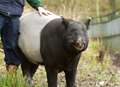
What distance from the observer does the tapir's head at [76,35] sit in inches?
252

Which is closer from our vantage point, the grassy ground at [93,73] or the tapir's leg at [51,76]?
the tapir's leg at [51,76]

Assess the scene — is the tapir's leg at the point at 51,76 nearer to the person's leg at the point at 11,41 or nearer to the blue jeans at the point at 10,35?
the person's leg at the point at 11,41

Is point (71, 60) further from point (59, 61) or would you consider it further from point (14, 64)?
point (14, 64)

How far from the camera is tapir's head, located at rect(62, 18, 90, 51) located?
21.0 feet

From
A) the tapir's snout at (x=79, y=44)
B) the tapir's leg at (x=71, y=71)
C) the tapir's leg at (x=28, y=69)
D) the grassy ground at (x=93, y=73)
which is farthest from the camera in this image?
the grassy ground at (x=93, y=73)

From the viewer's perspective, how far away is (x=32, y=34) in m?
7.13

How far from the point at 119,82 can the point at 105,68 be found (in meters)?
0.84

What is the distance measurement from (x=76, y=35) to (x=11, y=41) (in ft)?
3.83

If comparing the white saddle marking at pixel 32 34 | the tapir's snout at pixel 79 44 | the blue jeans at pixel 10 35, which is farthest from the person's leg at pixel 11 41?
the tapir's snout at pixel 79 44

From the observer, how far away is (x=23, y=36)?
23.9 feet

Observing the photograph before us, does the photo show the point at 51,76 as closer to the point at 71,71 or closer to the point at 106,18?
the point at 71,71

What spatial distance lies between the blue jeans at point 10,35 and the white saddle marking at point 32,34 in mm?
108

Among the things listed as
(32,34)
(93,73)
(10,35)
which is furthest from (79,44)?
(93,73)

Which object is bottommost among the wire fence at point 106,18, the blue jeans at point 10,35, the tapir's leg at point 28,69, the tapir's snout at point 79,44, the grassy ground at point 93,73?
the wire fence at point 106,18
